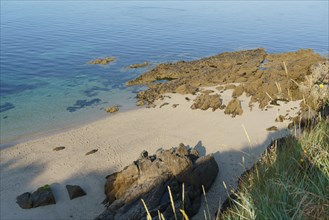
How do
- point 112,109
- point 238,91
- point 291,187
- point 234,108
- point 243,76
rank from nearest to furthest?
1. point 291,187
2. point 234,108
3. point 112,109
4. point 238,91
5. point 243,76

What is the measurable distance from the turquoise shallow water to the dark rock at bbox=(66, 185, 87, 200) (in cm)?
826

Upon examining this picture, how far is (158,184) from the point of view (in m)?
13.5

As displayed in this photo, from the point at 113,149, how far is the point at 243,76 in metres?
16.6

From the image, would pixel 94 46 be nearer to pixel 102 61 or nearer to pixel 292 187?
pixel 102 61

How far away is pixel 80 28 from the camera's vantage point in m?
61.9

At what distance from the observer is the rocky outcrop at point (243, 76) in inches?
1014

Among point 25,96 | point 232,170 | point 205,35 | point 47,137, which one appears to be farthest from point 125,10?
point 232,170

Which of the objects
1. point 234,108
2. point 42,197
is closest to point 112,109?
point 234,108

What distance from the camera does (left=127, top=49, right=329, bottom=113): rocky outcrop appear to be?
1014 inches

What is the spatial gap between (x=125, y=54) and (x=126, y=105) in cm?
1881

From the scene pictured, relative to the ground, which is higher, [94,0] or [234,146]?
[94,0]

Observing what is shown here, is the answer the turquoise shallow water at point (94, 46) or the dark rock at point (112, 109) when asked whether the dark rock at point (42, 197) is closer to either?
the turquoise shallow water at point (94, 46)

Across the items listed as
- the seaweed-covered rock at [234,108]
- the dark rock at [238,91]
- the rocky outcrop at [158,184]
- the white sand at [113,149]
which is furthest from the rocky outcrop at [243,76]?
the rocky outcrop at [158,184]

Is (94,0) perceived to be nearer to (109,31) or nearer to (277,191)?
(109,31)
